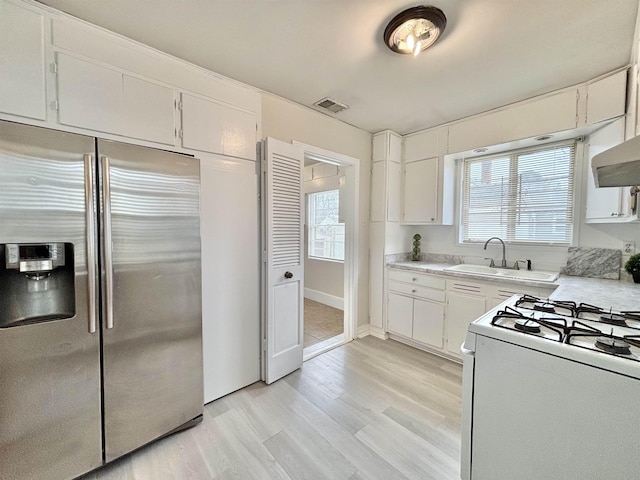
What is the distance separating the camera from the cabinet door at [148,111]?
169cm

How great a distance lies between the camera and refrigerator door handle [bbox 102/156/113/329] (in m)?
1.43

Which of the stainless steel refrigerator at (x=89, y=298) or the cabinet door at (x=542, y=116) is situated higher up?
the cabinet door at (x=542, y=116)

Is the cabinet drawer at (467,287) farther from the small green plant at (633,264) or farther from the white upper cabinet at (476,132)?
the white upper cabinet at (476,132)

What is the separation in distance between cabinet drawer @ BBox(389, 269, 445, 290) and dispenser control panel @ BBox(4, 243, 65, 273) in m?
2.90

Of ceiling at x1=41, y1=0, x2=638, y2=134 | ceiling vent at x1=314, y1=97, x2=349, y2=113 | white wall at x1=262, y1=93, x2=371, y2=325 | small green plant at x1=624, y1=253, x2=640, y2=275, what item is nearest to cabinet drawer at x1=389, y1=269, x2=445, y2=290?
white wall at x1=262, y1=93, x2=371, y2=325

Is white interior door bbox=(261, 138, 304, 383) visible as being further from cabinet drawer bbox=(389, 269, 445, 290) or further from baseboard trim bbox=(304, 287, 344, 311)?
baseboard trim bbox=(304, 287, 344, 311)

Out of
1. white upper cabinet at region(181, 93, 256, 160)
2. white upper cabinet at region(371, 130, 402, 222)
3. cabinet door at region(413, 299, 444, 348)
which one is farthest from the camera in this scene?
white upper cabinet at region(371, 130, 402, 222)

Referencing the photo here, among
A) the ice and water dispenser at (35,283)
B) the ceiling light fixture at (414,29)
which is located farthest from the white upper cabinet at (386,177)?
the ice and water dispenser at (35,283)

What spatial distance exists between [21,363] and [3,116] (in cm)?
124

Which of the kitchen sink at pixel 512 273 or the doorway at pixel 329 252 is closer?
the kitchen sink at pixel 512 273

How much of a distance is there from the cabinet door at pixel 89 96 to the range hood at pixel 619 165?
2.58 m

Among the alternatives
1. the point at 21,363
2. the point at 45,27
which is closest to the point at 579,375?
the point at 21,363

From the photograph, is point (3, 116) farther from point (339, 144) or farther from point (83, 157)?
point (339, 144)

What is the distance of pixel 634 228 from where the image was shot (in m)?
2.19
